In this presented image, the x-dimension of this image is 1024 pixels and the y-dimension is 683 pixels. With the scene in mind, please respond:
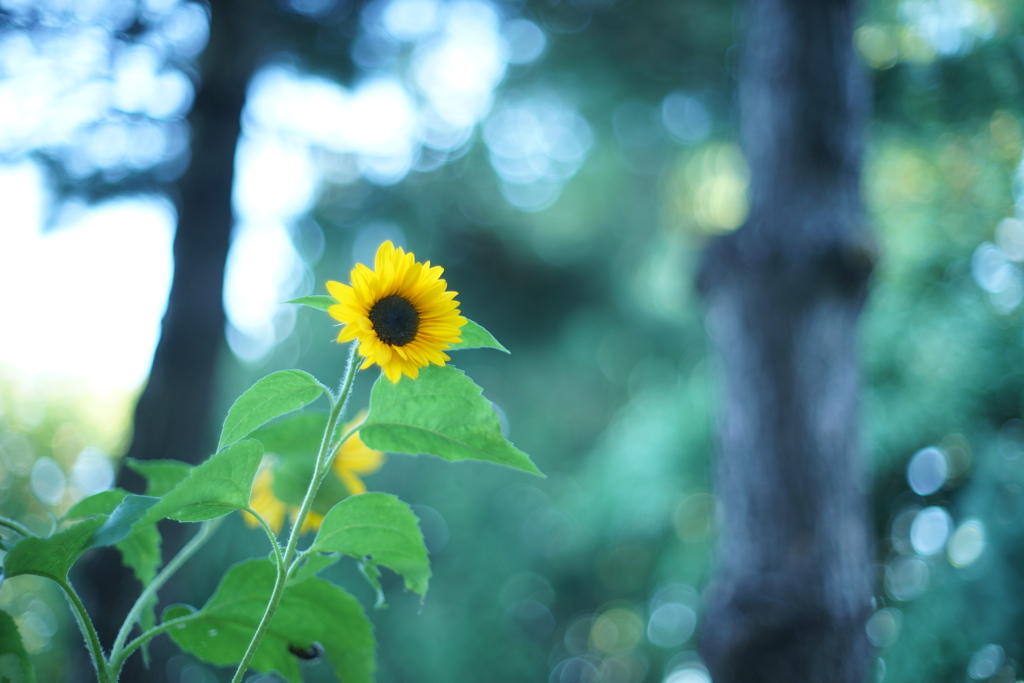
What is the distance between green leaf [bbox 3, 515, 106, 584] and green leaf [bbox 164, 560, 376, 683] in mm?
99

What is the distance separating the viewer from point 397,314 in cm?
37

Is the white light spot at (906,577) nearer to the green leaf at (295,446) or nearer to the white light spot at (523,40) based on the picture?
the green leaf at (295,446)

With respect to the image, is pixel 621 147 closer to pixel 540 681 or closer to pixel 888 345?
pixel 888 345

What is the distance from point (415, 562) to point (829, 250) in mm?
1226

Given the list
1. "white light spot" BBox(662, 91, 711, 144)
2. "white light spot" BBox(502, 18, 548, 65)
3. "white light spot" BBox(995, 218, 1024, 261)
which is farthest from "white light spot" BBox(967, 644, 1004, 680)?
"white light spot" BBox(502, 18, 548, 65)

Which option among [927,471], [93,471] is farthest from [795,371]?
[93,471]

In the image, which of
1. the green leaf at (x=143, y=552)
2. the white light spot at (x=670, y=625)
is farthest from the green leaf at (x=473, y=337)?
the white light spot at (x=670, y=625)

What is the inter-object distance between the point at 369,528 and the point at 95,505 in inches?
6.4

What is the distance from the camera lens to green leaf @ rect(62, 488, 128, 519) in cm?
35

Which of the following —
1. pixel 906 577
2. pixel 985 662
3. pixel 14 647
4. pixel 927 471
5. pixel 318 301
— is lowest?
pixel 14 647

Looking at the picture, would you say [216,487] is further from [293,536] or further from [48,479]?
[48,479]

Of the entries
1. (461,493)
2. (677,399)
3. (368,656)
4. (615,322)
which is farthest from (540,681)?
(368,656)

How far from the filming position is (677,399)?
123 inches

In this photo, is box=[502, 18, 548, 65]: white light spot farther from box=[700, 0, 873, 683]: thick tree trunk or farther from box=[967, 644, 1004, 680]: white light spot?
box=[967, 644, 1004, 680]: white light spot
